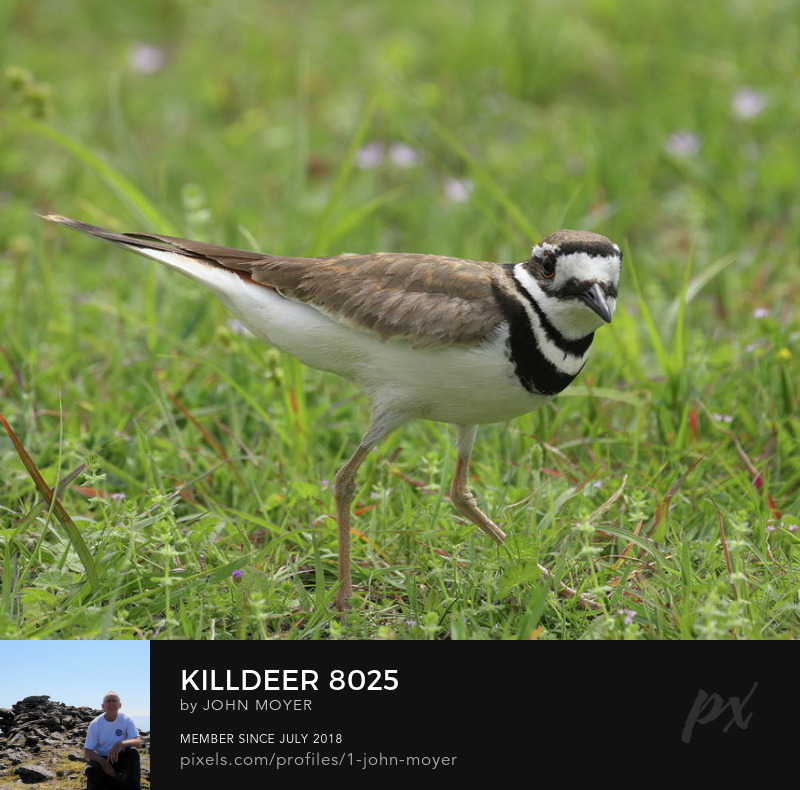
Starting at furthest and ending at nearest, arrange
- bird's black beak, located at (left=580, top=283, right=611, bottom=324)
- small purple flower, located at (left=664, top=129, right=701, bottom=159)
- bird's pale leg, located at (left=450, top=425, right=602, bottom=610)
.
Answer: small purple flower, located at (left=664, top=129, right=701, bottom=159)
bird's pale leg, located at (left=450, top=425, right=602, bottom=610)
bird's black beak, located at (left=580, top=283, right=611, bottom=324)

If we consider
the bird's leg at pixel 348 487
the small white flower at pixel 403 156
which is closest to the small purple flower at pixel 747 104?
the small white flower at pixel 403 156

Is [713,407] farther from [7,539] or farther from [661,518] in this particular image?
Result: [7,539]

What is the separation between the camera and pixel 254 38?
8492 millimetres

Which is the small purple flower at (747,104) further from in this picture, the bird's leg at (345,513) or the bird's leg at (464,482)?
the bird's leg at (345,513)

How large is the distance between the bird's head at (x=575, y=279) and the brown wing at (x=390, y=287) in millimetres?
152

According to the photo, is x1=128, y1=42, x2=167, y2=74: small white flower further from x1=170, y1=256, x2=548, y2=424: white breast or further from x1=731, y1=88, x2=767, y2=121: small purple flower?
x1=170, y1=256, x2=548, y2=424: white breast

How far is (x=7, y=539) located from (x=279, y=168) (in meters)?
4.37

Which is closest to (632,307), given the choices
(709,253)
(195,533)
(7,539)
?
(709,253)

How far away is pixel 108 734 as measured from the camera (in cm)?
294

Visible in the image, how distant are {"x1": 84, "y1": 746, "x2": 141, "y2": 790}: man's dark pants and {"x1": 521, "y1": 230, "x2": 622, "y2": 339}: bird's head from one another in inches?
69.1

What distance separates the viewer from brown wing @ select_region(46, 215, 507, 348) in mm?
3459

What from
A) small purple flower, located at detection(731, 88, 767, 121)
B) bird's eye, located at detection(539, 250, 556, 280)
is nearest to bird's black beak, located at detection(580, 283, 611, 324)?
bird's eye, located at detection(539, 250, 556, 280)

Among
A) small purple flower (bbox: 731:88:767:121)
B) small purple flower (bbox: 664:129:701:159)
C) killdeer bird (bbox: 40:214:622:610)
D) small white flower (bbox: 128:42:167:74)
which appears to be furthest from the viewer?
small white flower (bbox: 128:42:167:74)

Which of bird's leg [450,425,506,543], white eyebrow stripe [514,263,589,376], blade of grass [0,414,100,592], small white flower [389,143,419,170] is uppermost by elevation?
small white flower [389,143,419,170]
